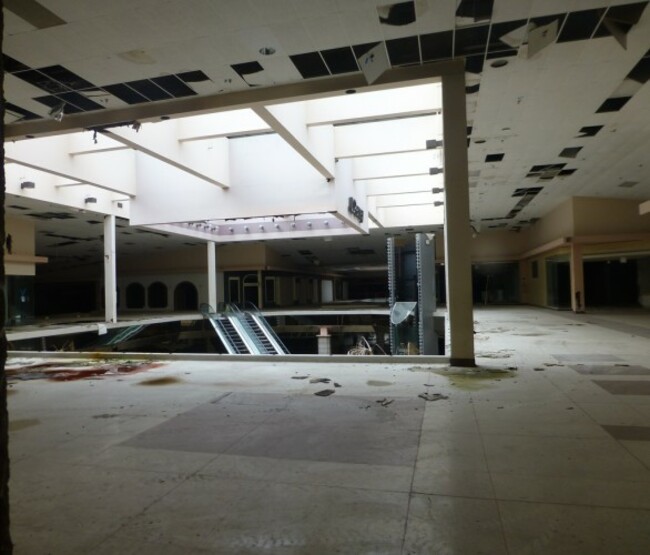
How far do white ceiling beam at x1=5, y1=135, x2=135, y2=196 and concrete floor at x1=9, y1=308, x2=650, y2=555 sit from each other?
25.7 ft

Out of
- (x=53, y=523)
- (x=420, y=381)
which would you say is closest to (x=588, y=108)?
(x=420, y=381)

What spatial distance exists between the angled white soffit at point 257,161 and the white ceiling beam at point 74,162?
0.09ft

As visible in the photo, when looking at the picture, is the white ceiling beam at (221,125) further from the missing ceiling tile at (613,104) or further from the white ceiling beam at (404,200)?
the white ceiling beam at (404,200)

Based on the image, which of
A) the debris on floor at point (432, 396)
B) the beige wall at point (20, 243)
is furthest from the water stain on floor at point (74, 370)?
the beige wall at point (20, 243)

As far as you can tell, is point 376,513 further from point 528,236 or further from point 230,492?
point 528,236

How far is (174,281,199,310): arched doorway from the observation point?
30.6 metres

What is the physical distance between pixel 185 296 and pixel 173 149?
20181 millimetres

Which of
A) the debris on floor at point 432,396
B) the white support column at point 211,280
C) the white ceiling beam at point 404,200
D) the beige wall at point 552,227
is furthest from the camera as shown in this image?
the white support column at point 211,280

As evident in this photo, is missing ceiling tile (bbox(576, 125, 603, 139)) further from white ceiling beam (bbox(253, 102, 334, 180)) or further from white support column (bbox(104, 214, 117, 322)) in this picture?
white support column (bbox(104, 214, 117, 322))

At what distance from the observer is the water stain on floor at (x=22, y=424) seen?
4.46 metres

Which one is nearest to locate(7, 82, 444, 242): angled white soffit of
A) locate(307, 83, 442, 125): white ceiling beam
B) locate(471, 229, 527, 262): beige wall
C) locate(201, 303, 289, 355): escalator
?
locate(307, 83, 442, 125): white ceiling beam

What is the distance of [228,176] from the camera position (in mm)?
16000

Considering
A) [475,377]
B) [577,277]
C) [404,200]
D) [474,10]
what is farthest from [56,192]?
[577,277]

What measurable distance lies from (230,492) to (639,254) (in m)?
20.8
